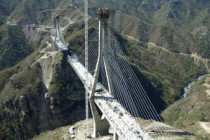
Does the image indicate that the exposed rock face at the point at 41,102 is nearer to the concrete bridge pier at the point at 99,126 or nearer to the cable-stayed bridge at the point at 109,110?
the cable-stayed bridge at the point at 109,110

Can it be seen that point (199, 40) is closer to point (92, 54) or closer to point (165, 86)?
point (165, 86)

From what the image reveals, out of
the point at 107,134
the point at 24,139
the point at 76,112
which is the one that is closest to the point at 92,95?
the point at 107,134

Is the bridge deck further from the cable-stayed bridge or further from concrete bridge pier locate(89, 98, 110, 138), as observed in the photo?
concrete bridge pier locate(89, 98, 110, 138)

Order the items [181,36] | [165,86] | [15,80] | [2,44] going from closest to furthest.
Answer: [15,80], [165,86], [2,44], [181,36]

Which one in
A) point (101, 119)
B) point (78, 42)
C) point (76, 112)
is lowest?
point (76, 112)

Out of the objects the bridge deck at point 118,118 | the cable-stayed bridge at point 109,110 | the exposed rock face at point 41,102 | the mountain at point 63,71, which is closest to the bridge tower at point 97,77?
the cable-stayed bridge at point 109,110

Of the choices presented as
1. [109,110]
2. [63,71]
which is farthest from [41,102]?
[109,110]

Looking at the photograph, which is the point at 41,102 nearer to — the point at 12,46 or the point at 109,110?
the point at 109,110

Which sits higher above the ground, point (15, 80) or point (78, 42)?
point (78, 42)
